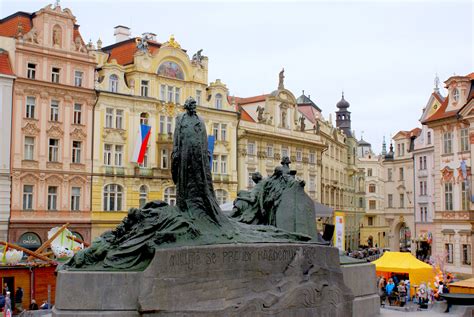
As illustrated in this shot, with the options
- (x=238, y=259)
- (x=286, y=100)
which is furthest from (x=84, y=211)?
(x=238, y=259)

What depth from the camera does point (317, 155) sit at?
171ft

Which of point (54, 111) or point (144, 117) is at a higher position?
point (144, 117)

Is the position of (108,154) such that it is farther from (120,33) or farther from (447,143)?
(447,143)

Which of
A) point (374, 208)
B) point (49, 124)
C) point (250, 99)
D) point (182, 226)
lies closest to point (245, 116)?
point (250, 99)

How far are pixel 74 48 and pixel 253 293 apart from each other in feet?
90.8

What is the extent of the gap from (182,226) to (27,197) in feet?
80.4

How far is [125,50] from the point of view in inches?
1592

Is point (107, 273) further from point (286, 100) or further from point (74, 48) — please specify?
point (286, 100)

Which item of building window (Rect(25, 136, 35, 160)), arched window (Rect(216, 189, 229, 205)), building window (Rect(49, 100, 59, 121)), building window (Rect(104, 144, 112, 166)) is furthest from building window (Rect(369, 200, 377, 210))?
building window (Rect(25, 136, 35, 160))

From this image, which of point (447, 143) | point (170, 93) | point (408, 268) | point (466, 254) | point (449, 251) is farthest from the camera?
point (170, 93)

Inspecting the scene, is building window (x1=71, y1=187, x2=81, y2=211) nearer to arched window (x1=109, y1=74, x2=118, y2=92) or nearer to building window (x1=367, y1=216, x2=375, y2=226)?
arched window (x1=109, y1=74, x2=118, y2=92)

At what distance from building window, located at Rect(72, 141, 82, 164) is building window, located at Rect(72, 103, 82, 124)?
115 centimetres

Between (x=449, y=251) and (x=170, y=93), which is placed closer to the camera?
(x=449, y=251)

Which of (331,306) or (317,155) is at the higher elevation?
(317,155)
